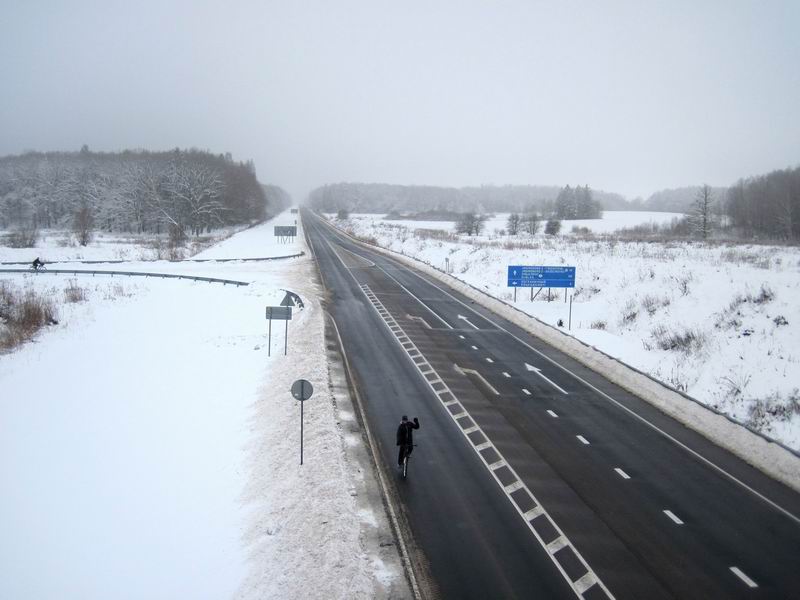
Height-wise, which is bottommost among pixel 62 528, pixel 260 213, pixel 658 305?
pixel 62 528

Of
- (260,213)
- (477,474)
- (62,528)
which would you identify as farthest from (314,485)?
(260,213)

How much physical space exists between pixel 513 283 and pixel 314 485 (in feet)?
82.7

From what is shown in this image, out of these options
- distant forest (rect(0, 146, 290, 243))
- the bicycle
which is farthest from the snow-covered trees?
the bicycle

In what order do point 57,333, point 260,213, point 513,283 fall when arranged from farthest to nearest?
point 260,213
point 513,283
point 57,333

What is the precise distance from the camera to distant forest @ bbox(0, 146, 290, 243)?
99.8 m

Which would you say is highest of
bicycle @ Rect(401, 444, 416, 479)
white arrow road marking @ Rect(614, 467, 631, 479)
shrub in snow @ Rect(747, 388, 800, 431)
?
shrub in snow @ Rect(747, 388, 800, 431)

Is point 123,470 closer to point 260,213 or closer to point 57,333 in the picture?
point 57,333

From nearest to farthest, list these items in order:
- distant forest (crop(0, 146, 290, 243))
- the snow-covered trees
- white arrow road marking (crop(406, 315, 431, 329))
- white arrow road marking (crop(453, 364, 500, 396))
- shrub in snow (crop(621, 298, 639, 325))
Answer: white arrow road marking (crop(453, 364, 500, 396)) < shrub in snow (crop(621, 298, 639, 325)) < white arrow road marking (crop(406, 315, 431, 329)) < distant forest (crop(0, 146, 290, 243)) < the snow-covered trees

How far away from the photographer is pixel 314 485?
1212 cm

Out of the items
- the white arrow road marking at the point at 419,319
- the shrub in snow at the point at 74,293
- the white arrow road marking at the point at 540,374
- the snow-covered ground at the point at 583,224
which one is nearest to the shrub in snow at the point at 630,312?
the white arrow road marking at the point at 540,374

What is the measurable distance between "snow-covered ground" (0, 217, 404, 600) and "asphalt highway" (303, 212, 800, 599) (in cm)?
169

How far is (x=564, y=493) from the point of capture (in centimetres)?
1227

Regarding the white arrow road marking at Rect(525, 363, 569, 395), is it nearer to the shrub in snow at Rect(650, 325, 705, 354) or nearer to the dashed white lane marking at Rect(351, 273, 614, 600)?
the dashed white lane marking at Rect(351, 273, 614, 600)

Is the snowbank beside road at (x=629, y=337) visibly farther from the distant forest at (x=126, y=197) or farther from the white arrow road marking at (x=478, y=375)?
the distant forest at (x=126, y=197)
